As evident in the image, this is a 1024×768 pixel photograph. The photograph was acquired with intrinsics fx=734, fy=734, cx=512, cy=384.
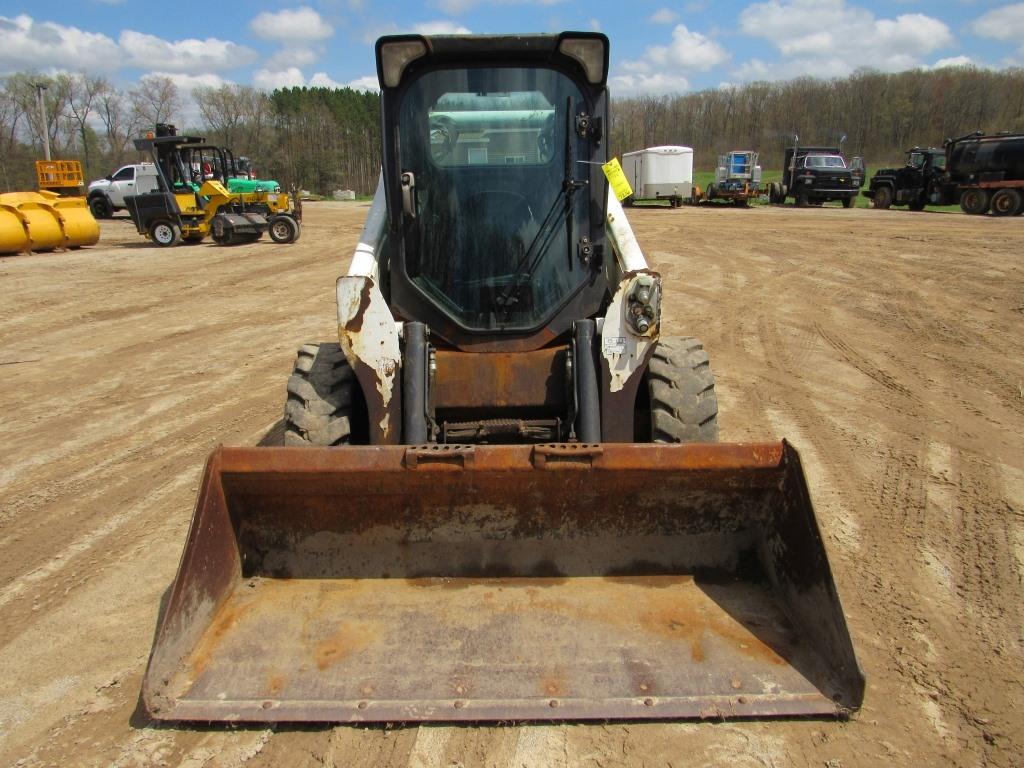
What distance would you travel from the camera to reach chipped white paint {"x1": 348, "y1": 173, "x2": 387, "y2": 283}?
3707 millimetres

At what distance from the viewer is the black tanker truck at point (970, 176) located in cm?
2199

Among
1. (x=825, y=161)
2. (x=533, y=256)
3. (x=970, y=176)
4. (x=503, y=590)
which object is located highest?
(x=825, y=161)

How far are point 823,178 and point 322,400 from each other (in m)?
29.2

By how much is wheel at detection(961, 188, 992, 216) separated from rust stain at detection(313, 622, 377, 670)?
25.8 metres

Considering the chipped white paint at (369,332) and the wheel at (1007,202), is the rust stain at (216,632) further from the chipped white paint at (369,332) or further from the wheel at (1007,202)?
the wheel at (1007,202)

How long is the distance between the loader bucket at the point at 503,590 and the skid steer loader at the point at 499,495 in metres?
0.01

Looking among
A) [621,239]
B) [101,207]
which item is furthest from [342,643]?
[101,207]

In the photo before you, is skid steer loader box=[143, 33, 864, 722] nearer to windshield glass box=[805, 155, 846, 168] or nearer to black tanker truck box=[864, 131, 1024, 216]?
black tanker truck box=[864, 131, 1024, 216]

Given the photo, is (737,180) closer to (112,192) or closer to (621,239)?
(112,192)

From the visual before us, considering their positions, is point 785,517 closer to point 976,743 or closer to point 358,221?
point 976,743

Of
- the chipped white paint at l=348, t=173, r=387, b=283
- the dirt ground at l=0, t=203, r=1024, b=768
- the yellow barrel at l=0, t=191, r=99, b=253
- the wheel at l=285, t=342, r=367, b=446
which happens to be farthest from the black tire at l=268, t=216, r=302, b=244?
the wheel at l=285, t=342, r=367, b=446

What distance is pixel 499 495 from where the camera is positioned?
3137 mm

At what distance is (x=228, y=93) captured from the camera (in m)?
52.9

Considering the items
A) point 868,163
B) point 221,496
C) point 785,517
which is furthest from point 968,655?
point 868,163
